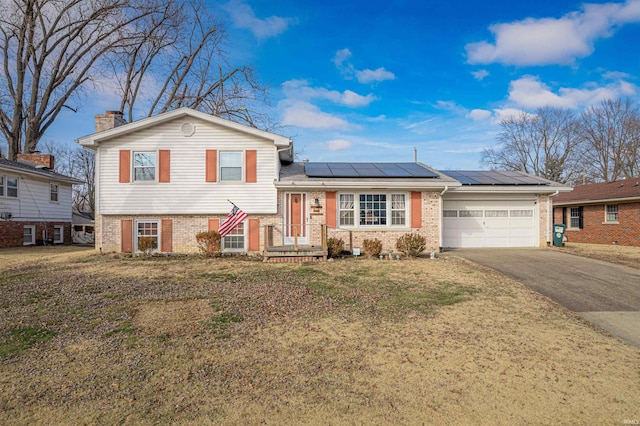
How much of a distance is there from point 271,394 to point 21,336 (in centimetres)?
372

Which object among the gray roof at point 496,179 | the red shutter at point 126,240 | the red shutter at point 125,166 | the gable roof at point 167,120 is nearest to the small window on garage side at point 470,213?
the gray roof at point 496,179

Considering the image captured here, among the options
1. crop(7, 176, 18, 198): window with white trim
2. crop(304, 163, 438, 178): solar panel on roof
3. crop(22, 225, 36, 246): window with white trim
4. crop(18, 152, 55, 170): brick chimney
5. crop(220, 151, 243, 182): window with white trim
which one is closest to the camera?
crop(220, 151, 243, 182): window with white trim

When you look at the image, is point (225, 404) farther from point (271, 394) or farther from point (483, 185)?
point (483, 185)

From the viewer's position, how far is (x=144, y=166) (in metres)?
12.7

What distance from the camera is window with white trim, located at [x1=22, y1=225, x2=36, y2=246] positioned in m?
16.9

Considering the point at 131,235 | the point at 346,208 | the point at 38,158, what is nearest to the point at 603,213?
the point at 346,208

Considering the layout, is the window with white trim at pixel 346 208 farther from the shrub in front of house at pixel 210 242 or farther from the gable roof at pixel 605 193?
the gable roof at pixel 605 193

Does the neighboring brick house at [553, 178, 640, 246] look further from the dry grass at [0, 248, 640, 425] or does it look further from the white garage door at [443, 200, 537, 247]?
the dry grass at [0, 248, 640, 425]

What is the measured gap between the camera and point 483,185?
14.1 metres

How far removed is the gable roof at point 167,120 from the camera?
1227cm

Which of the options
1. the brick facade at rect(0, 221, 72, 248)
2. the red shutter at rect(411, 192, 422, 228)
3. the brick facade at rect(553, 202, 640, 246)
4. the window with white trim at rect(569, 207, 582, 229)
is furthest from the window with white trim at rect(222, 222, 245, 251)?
the window with white trim at rect(569, 207, 582, 229)

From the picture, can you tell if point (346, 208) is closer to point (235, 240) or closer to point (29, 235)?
point (235, 240)

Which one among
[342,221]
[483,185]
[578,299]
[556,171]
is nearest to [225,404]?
[578,299]

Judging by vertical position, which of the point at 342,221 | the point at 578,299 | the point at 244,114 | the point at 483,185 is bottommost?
the point at 578,299
